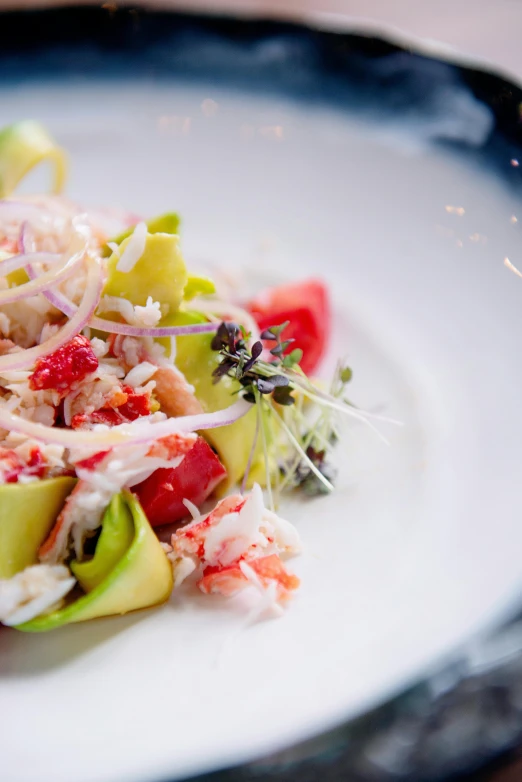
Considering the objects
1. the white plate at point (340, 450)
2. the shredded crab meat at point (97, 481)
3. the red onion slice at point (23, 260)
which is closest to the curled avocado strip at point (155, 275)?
the red onion slice at point (23, 260)

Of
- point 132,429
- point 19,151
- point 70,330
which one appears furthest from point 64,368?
point 19,151

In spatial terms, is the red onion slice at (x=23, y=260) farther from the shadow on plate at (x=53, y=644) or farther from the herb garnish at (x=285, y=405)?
the shadow on plate at (x=53, y=644)

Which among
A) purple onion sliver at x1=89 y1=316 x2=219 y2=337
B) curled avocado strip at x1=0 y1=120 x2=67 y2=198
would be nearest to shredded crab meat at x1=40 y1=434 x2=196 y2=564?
purple onion sliver at x1=89 y1=316 x2=219 y2=337

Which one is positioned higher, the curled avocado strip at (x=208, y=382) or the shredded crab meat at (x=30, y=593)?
the curled avocado strip at (x=208, y=382)

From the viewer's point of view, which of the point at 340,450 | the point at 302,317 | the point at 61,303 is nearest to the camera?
the point at 61,303

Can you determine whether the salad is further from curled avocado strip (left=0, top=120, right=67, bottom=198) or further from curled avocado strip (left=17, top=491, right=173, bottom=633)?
curled avocado strip (left=0, top=120, right=67, bottom=198)

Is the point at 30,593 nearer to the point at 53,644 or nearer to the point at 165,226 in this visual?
the point at 53,644

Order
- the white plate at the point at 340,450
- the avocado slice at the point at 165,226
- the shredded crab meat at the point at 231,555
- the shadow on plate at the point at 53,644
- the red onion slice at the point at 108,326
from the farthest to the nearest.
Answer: the avocado slice at the point at 165,226 < the red onion slice at the point at 108,326 < the shredded crab meat at the point at 231,555 < the shadow on plate at the point at 53,644 < the white plate at the point at 340,450
